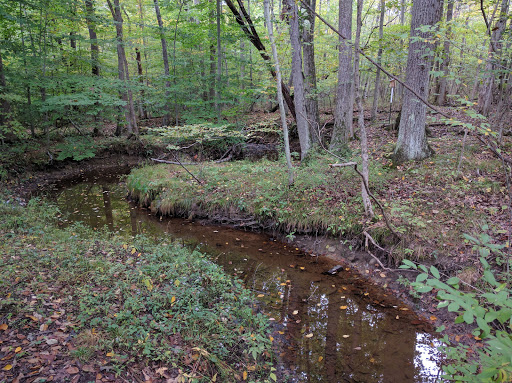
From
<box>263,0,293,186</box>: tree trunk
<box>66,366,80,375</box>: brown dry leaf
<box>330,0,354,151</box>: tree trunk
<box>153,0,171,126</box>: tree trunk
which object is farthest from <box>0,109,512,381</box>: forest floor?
<box>153,0,171,126</box>: tree trunk

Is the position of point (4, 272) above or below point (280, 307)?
above

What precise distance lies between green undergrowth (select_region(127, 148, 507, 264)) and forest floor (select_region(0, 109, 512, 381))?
0.08ft

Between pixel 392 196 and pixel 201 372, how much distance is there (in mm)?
5305

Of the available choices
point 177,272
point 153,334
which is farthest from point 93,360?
point 177,272

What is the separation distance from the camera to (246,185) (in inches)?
339

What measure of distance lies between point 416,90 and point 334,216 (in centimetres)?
368

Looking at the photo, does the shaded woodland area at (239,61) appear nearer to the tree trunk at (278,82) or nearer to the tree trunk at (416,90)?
the tree trunk at (416,90)

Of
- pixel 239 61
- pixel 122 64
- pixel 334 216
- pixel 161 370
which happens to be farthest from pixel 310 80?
pixel 161 370

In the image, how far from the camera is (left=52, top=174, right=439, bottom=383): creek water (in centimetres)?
358

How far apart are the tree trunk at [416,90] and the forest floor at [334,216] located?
14.8 inches

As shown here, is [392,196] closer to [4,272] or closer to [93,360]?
[93,360]

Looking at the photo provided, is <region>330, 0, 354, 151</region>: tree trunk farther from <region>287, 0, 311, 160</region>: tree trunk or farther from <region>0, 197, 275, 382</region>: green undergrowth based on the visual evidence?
<region>0, 197, 275, 382</region>: green undergrowth

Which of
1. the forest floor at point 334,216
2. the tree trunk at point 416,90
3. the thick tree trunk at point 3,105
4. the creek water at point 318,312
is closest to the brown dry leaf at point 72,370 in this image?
the forest floor at point 334,216

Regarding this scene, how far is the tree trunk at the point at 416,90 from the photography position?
21.6 ft
